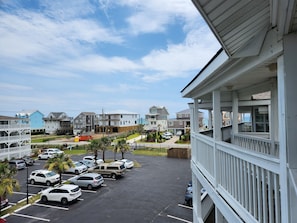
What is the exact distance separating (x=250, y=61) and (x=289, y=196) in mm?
1786

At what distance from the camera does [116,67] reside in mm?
50656

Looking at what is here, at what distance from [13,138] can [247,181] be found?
37.5m

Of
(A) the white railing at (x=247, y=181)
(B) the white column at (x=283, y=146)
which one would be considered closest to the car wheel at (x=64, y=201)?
(A) the white railing at (x=247, y=181)

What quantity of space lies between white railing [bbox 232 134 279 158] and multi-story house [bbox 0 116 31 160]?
110ft

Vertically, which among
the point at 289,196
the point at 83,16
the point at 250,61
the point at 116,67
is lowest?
the point at 289,196

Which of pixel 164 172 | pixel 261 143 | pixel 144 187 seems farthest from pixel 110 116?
pixel 261 143

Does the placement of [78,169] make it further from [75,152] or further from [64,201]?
[75,152]

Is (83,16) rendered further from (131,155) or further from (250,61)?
(131,155)

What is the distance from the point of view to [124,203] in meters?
16.4

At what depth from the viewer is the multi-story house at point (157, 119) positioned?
70.5 metres

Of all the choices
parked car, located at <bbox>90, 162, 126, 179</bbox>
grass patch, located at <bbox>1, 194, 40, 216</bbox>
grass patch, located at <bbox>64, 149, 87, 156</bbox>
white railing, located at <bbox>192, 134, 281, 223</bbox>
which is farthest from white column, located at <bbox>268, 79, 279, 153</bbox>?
grass patch, located at <bbox>64, 149, 87, 156</bbox>

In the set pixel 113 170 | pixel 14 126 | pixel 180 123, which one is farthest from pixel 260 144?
pixel 180 123

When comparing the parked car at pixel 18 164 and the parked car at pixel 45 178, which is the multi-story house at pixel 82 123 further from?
the parked car at pixel 45 178

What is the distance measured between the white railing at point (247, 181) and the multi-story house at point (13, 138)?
3471cm
